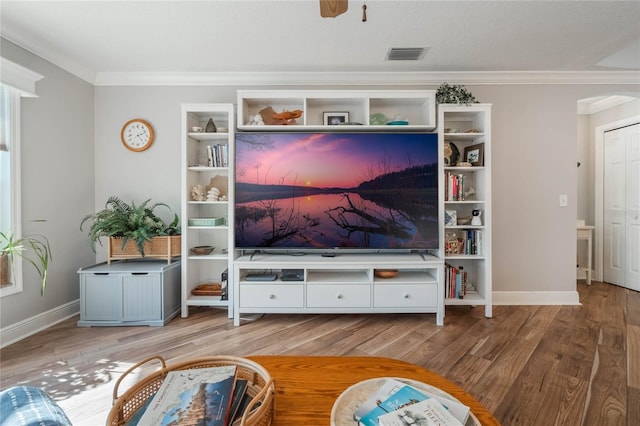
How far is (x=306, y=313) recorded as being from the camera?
2.75 metres

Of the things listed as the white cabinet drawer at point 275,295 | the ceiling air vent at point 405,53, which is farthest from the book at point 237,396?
the ceiling air vent at point 405,53

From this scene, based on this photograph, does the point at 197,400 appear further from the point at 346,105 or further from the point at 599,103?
the point at 599,103

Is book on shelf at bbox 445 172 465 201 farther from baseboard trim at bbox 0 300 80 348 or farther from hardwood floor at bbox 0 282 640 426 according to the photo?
baseboard trim at bbox 0 300 80 348

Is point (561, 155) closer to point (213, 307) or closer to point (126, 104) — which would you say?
point (213, 307)

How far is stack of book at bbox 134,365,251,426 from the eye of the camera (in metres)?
0.77

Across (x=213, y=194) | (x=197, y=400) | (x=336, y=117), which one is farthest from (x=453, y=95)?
(x=197, y=400)

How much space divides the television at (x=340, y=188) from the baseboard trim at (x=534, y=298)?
3.50ft

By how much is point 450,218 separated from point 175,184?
9.19ft

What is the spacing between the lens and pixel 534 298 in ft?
10.1

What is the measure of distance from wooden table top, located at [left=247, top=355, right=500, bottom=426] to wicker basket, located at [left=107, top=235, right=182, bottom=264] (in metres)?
1.95

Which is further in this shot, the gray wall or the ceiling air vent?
the ceiling air vent

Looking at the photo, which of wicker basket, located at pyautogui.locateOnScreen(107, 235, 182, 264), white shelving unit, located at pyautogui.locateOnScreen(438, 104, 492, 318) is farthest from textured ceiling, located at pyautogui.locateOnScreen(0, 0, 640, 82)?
wicker basket, located at pyautogui.locateOnScreen(107, 235, 182, 264)

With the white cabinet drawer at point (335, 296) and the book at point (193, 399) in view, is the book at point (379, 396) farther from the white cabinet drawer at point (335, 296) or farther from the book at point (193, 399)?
the white cabinet drawer at point (335, 296)

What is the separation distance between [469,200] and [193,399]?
2784 millimetres
